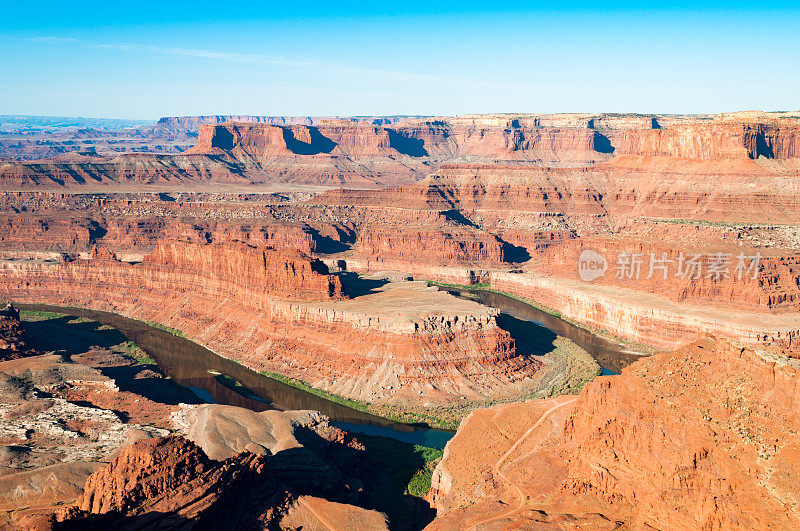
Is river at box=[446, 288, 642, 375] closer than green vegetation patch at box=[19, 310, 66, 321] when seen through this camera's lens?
Yes

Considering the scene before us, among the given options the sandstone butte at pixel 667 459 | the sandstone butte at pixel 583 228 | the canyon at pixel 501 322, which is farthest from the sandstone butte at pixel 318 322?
the sandstone butte at pixel 667 459

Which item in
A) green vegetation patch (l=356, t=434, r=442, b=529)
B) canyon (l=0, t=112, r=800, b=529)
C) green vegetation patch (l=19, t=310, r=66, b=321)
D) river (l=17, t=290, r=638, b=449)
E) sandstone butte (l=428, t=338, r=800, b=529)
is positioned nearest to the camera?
sandstone butte (l=428, t=338, r=800, b=529)

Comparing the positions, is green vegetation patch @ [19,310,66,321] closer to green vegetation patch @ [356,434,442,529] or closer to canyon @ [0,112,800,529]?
canyon @ [0,112,800,529]

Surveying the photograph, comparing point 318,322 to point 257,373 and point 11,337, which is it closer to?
point 257,373

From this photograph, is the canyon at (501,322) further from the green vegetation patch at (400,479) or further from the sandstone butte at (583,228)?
the green vegetation patch at (400,479)

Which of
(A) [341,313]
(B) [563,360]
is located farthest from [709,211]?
(A) [341,313]

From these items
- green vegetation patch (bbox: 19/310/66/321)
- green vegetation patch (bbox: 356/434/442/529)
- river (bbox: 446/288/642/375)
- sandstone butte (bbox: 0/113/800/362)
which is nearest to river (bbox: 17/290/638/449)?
river (bbox: 446/288/642/375)
